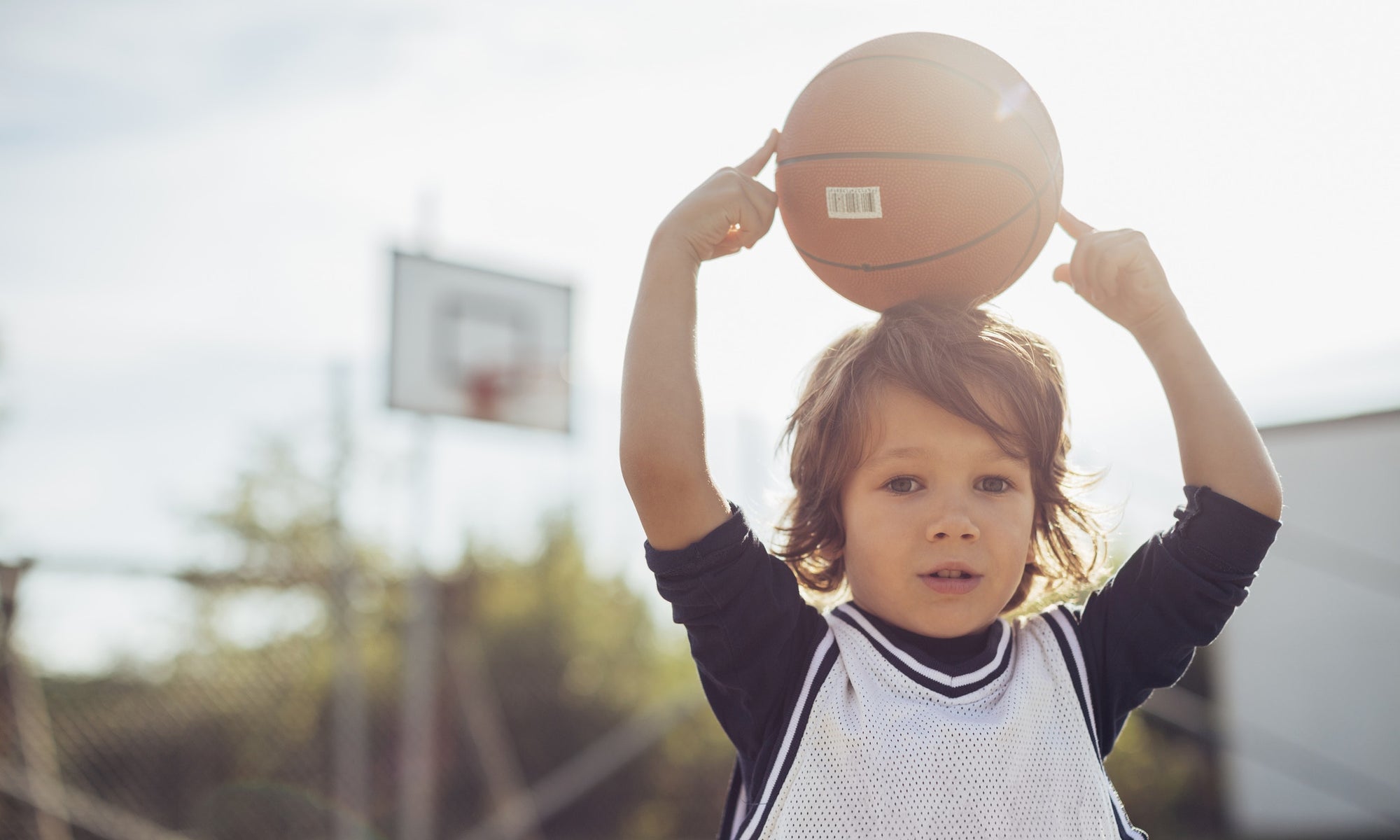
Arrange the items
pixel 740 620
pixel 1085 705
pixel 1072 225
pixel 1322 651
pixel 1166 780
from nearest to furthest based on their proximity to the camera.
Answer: pixel 740 620
pixel 1085 705
pixel 1072 225
pixel 1166 780
pixel 1322 651

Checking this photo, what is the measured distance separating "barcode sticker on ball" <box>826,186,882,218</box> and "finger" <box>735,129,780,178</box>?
0.12m

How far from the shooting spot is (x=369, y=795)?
20.0 feet

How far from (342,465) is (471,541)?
150 cm

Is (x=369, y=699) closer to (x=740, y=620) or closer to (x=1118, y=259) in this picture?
(x=740, y=620)

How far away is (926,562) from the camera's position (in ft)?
4.85

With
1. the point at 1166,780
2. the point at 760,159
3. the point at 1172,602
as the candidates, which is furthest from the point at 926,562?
the point at 1166,780

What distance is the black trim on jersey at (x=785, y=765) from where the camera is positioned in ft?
4.59

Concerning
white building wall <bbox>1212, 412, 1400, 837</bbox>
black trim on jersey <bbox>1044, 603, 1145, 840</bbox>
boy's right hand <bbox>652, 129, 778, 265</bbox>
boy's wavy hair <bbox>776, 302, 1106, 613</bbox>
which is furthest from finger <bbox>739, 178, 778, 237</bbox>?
white building wall <bbox>1212, 412, 1400, 837</bbox>

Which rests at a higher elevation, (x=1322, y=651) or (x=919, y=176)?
(x=919, y=176)

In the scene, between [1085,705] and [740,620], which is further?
[1085,705]

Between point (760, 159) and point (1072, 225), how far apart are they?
21.2 inches

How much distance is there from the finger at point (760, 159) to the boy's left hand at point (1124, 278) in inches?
19.6

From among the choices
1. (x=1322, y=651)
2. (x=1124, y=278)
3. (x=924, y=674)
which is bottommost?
(x=1322, y=651)

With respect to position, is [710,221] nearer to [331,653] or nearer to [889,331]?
[889,331]
